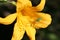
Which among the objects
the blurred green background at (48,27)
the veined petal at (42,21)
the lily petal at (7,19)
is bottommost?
the blurred green background at (48,27)

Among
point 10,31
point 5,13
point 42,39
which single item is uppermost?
point 5,13

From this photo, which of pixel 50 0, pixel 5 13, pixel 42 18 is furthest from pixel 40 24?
pixel 50 0

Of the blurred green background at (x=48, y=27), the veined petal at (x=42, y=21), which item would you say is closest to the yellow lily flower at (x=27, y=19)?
the veined petal at (x=42, y=21)

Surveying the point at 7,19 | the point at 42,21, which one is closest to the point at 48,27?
the point at 42,21

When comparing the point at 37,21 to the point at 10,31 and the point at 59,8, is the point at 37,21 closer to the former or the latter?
the point at 10,31

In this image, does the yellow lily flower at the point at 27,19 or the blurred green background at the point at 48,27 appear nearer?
the yellow lily flower at the point at 27,19

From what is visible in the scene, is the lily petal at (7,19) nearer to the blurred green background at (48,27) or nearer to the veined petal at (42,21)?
the veined petal at (42,21)

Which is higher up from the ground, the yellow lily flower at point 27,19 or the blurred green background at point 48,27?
the yellow lily flower at point 27,19

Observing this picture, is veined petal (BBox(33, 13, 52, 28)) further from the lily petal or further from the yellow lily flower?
the lily petal
